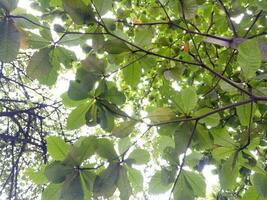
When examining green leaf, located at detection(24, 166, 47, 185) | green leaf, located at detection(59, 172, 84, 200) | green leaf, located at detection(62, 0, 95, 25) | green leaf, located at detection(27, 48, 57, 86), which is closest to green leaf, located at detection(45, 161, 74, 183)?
green leaf, located at detection(59, 172, 84, 200)

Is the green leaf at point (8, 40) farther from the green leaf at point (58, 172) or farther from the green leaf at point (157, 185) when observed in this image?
the green leaf at point (157, 185)

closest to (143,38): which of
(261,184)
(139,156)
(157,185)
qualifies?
(139,156)

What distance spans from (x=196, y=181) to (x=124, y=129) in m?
0.35

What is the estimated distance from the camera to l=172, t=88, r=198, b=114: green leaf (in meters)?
1.09

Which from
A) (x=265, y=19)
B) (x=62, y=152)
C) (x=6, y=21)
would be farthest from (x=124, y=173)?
(x=265, y=19)

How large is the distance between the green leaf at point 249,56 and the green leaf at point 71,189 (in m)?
0.60

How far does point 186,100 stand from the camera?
1097 mm

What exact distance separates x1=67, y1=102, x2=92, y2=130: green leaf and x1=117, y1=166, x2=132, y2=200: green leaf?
0.77ft

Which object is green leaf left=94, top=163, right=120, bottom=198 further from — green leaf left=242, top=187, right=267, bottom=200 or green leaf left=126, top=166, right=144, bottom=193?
green leaf left=242, top=187, right=267, bottom=200

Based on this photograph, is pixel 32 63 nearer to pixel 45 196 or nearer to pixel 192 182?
pixel 45 196

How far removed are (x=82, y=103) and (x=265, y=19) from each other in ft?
4.16

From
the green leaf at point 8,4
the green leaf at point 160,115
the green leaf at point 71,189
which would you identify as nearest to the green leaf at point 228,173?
the green leaf at point 160,115

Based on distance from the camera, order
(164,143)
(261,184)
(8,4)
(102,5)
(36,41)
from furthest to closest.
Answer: (164,143)
(261,184)
(36,41)
(102,5)
(8,4)

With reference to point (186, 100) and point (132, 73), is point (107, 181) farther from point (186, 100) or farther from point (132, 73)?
point (132, 73)
